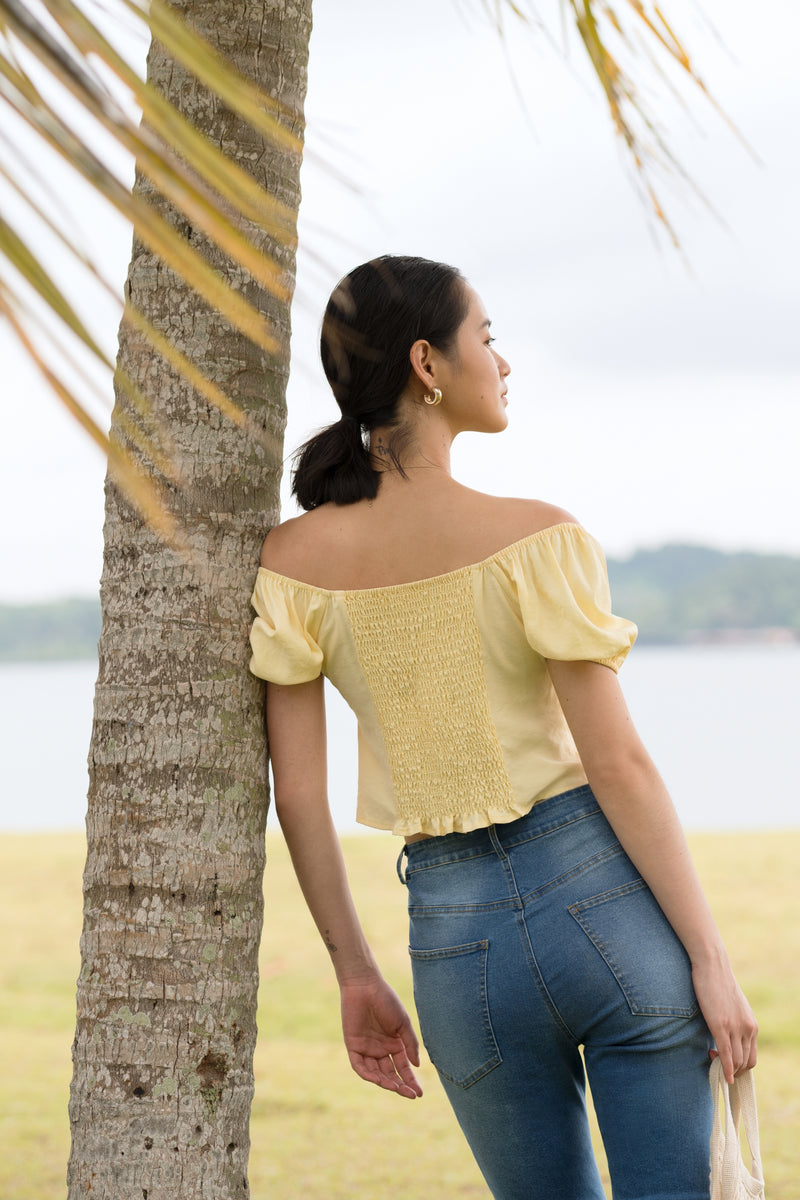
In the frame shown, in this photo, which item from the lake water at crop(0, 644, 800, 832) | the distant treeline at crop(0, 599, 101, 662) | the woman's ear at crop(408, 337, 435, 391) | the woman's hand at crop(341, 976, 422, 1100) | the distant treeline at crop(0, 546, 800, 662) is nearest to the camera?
the woman's ear at crop(408, 337, 435, 391)

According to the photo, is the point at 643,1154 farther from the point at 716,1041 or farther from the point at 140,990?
the point at 140,990

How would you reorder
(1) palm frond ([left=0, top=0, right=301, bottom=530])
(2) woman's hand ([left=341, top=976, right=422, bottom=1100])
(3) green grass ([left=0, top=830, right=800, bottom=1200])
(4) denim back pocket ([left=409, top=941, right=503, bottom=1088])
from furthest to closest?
(3) green grass ([left=0, top=830, right=800, bottom=1200]), (2) woman's hand ([left=341, top=976, right=422, bottom=1100]), (4) denim back pocket ([left=409, top=941, right=503, bottom=1088]), (1) palm frond ([left=0, top=0, right=301, bottom=530])

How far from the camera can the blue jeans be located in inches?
58.7

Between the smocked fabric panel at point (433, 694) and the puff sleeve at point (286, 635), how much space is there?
68mm

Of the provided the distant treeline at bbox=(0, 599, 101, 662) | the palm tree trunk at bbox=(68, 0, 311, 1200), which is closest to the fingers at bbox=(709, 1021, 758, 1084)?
the palm tree trunk at bbox=(68, 0, 311, 1200)

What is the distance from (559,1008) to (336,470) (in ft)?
2.75

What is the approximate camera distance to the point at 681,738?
2970 centimetres

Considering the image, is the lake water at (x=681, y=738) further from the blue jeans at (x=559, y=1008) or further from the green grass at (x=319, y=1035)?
the blue jeans at (x=559, y=1008)

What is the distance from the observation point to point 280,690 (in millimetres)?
1735

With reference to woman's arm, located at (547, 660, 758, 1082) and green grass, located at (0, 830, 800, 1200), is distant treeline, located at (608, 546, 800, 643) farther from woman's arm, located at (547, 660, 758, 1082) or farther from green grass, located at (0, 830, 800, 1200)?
woman's arm, located at (547, 660, 758, 1082)

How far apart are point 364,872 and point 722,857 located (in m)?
2.66

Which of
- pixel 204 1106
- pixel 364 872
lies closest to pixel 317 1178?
pixel 204 1106

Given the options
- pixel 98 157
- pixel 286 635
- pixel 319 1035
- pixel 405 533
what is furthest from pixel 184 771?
pixel 319 1035

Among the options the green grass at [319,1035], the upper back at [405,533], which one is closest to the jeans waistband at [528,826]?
the upper back at [405,533]
